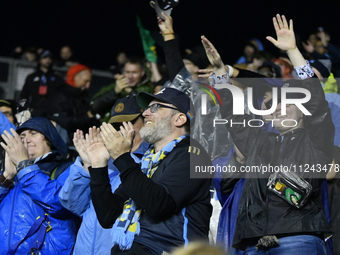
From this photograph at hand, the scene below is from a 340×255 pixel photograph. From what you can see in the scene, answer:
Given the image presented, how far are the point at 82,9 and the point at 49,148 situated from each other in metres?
7.15


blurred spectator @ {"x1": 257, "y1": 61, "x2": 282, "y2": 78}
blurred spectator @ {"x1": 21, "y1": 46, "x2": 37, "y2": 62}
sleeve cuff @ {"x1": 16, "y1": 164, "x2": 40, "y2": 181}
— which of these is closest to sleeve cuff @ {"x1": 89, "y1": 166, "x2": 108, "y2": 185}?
sleeve cuff @ {"x1": 16, "y1": 164, "x2": 40, "y2": 181}

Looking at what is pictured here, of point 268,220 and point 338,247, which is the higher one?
point 268,220

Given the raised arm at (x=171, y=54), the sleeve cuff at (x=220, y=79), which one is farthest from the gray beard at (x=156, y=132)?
the raised arm at (x=171, y=54)

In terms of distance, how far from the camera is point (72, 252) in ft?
13.1

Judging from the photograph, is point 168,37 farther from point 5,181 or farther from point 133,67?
point 5,181

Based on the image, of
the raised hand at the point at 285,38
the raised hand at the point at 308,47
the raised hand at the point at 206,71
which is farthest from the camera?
the raised hand at the point at 308,47

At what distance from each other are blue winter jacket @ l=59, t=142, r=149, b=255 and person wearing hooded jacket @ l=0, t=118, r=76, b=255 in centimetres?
22

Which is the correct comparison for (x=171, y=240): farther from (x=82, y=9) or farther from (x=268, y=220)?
(x=82, y=9)

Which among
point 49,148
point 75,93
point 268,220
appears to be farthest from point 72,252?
point 75,93

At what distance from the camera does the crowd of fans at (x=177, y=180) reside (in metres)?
3.05

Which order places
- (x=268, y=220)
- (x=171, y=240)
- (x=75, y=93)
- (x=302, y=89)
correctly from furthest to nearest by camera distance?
(x=75, y=93), (x=302, y=89), (x=268, y=220), (x=171, y=240)

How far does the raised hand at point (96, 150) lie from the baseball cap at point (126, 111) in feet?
3.90

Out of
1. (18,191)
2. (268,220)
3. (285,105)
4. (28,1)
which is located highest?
(28,1)

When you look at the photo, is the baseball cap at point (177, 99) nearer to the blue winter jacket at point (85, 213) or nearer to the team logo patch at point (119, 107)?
the blue winter jacket at point (85, 213)
